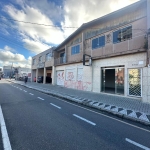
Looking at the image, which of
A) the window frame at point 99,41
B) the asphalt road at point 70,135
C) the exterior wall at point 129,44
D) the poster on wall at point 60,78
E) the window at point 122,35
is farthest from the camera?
the poster on wall at point 60,78

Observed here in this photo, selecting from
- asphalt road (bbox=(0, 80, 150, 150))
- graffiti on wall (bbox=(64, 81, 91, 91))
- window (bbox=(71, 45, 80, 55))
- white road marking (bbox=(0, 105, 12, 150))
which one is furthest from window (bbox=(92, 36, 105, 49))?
white road marking (bbox=(0, 105, 12, 150))

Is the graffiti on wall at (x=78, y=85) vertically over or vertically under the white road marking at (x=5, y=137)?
over

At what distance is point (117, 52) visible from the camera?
10.5 metres

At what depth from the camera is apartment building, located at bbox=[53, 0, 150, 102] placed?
8766 millimetres

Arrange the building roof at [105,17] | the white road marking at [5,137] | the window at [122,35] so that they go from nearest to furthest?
the white road marking at [5,137] < the building roof at [105,17] < the window at [122,35]

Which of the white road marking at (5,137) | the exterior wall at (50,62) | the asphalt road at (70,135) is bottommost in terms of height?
the asphalt road at (70,135)

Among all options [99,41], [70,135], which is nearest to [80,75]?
[99,41]

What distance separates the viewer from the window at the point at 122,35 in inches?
388

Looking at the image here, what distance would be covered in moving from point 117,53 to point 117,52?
165mm

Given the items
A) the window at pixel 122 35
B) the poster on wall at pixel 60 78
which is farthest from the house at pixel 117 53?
the poster on wall at pixel 60 78

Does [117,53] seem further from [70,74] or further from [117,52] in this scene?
[70,74]

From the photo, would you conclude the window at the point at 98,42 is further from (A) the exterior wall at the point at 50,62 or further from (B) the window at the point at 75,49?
(A) the exterior wall at the point at 50,62

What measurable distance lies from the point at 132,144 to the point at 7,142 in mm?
3538

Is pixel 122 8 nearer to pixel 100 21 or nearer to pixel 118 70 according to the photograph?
pixel 100 21
